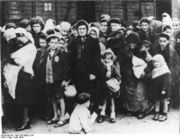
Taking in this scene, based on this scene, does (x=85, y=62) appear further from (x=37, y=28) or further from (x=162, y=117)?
(x=162, y=117)

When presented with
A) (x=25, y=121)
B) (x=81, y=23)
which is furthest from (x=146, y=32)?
(x=25, y=121)

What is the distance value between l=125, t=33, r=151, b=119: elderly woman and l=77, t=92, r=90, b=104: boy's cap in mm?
790

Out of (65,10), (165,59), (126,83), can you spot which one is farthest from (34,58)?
(165,59)

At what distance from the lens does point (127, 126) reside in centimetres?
942

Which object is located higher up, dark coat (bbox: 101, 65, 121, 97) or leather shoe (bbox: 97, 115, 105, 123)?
dark coat (bbox: 101, 65, 121, 97)

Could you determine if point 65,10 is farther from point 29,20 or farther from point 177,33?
point 177,33

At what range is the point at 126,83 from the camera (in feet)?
31.0

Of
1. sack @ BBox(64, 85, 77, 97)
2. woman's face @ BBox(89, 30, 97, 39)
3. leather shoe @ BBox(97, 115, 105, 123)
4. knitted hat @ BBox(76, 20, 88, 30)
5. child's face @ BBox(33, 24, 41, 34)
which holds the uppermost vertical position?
knitted hat @ BBox(76, 20, 88, 30)

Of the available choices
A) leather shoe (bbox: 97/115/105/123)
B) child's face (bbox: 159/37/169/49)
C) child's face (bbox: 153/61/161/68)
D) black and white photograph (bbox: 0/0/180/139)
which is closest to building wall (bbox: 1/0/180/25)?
black and white photograph (bbox: 0/0/180/139)

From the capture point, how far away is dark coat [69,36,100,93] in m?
9.35

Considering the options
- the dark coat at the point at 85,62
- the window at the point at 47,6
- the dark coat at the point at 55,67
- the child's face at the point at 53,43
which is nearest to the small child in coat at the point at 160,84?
the dark coat at the point at 85,62

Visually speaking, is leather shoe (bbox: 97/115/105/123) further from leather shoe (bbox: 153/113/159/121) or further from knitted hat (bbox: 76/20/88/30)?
knitted hat (bbox: 76/20/88/30)

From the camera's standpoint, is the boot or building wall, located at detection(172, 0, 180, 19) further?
the boot

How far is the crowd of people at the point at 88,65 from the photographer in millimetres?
9359
